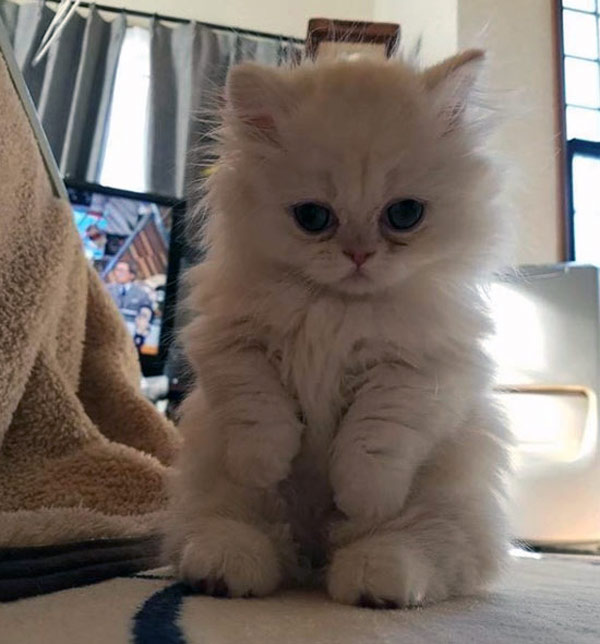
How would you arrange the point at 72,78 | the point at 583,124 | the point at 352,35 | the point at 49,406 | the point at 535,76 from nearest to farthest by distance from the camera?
the point at 49,406, the point at 352,35, the point at 535,76, the point at 583,124, the point at 72,78

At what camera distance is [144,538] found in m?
0.95

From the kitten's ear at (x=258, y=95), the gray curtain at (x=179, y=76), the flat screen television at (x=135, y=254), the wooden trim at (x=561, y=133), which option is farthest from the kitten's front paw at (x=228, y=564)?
the gray curtain at (x=179, y=76)

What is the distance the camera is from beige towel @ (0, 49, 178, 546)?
38.7 inches

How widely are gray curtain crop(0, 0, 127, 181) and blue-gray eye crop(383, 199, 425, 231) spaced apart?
9.73 feet

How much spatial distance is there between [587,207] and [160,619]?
3138 millimetres

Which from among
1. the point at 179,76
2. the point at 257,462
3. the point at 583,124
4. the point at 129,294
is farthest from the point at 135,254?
the point at 583,124

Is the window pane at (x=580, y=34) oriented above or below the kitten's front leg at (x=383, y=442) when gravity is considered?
above

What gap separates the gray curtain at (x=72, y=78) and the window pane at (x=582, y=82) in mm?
2055

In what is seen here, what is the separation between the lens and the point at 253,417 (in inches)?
30.6

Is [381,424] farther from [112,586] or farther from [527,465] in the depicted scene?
[527,465]

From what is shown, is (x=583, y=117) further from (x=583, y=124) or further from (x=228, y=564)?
(x=228, y=564)

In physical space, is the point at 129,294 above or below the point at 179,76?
below

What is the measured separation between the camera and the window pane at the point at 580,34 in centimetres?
344

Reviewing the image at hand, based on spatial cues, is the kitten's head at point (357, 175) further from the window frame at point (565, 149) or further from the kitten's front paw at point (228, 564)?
the window frame at point (565, 149)
